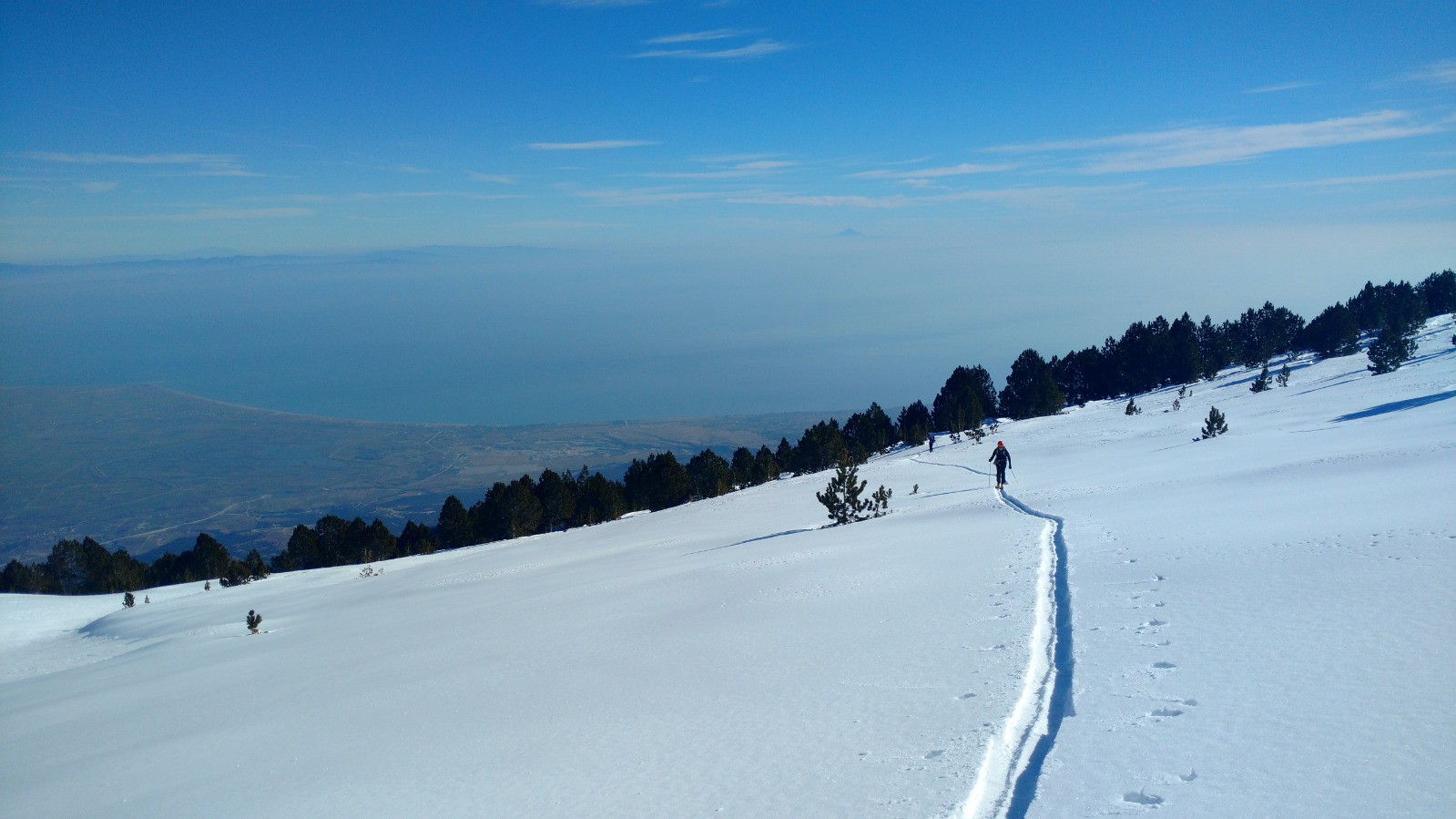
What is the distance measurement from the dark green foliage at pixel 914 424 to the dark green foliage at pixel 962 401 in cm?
103

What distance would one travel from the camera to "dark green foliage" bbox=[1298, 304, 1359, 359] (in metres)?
45.0

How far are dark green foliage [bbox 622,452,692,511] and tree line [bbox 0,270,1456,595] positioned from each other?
72 millimetres

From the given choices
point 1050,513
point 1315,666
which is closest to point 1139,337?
point 1050,513

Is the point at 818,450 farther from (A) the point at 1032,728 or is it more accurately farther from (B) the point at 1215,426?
(A) the point at 1032,728

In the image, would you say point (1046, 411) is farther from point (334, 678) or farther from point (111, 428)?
point (111, 428)

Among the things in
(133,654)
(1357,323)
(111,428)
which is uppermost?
(111,428)

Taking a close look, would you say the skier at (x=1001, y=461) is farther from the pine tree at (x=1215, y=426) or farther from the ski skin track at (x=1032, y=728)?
the ski skin track at (x=1032, y=728)

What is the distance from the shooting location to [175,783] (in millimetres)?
6707

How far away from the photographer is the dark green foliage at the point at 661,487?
41.7m

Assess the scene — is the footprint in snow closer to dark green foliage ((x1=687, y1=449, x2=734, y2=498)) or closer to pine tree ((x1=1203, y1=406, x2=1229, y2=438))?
pine tree ((x1=1203, y1=406, x2=1229, y2=438))

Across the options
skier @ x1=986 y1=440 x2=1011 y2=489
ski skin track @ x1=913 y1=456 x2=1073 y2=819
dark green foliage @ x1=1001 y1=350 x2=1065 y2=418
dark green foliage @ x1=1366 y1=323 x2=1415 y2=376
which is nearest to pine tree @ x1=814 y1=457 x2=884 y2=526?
skier @ x1=986 y1=440 x2=1011 y2=489

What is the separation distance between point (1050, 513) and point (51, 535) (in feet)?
347

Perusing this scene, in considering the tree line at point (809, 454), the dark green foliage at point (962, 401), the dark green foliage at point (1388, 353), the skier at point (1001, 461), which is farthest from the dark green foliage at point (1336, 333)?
the skier at point (1001, 461)

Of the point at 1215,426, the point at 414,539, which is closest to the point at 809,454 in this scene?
the point at 414,539
